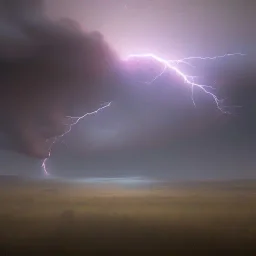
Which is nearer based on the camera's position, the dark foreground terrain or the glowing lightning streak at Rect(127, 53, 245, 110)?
the dark foreground terrain

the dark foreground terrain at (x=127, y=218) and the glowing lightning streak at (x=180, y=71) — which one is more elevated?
the glowing lightning streak at (x=180, y=71)

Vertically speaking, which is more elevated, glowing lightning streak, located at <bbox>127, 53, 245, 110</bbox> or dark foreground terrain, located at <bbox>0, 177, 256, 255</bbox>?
glowing lightning streak, located at <bbox>127, 53, 245, 110</bbox>

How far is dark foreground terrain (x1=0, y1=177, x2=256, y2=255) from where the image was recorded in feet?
7.54

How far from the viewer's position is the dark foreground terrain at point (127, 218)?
230 centimetres

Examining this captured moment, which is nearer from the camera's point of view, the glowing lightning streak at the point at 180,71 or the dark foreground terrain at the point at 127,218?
the dark foreground terrain at the point at 127,218

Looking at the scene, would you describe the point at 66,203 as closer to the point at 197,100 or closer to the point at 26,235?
the point at 26,235

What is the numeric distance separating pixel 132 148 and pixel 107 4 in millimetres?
852

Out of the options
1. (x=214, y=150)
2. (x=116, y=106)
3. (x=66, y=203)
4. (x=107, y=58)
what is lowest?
(x=66, y=203)

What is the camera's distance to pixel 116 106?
241 centimetres

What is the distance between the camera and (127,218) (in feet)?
7.63

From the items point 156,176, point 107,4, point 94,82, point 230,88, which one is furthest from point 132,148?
point 107,4

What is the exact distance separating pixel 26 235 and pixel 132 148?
0.77m

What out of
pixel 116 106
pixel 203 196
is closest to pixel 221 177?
pixel 203 196

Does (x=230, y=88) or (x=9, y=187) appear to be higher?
(x=230, y=88)
